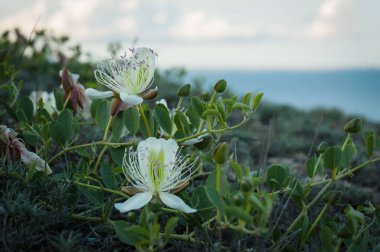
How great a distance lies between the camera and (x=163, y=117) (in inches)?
66.1

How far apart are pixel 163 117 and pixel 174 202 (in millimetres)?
350

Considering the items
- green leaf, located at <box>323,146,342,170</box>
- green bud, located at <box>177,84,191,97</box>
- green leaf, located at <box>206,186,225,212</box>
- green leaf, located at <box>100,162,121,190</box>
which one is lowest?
green leaf, located at <box>100,162,121,190</box>

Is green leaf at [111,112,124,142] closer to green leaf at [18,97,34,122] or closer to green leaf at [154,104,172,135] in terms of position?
green leaf at [154,104,172,135]

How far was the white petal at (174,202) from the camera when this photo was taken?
1422mm

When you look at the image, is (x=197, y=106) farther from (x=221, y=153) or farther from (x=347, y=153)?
(x=347, y=153)

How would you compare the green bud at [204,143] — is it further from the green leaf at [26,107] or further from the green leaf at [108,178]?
the green leaf at [26,107]

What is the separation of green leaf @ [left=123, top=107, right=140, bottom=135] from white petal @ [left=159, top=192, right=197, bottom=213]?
0.31m

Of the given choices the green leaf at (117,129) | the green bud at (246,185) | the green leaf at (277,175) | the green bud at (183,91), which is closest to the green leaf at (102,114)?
the green leaf at (117,129)

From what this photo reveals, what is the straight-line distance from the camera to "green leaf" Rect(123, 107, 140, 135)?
1.69m

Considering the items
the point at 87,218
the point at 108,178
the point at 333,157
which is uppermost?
the point at 333,157

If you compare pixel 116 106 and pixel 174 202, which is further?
pixel 116 106

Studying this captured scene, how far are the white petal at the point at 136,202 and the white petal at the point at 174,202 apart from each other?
4 cm

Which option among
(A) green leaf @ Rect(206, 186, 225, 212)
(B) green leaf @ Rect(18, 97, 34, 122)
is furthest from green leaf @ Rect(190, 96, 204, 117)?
(B) green leaf @ Rect(18, 97, 34, 122)

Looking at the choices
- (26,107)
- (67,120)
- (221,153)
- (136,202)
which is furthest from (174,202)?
(26,107)
